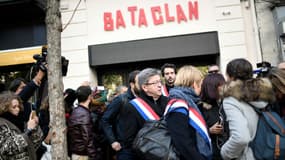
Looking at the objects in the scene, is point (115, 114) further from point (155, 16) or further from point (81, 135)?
point (155, 16)

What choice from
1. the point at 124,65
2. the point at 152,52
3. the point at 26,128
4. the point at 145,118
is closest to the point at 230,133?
the point at 145,118

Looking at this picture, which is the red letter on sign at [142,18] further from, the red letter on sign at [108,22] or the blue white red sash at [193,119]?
the blue white red sash at [193,119]

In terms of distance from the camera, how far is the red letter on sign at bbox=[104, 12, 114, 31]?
901 centimetres

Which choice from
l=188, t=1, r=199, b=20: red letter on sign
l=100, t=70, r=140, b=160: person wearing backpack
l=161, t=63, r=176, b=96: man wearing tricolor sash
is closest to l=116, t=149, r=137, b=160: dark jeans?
l=100, t=70, r=140, b=160: person wearing backpack

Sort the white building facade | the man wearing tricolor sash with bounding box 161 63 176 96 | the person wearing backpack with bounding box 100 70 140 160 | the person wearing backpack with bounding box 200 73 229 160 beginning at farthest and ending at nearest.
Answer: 1. the white building facade
2. the man wearing tricolor sash with bounding box 161 63 176 96
3. the person wearing backpack with bounding box 100 70 140 160
4. the person wearing backpack with bounding box 200 73 229 160

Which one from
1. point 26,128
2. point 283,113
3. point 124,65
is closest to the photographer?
point 283,113

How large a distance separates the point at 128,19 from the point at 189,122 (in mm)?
6554

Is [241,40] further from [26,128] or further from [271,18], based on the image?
[26,128]

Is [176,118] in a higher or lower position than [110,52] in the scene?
lower

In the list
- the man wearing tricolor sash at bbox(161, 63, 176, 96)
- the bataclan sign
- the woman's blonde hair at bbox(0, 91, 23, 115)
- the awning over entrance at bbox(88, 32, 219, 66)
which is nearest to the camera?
the woman's blonde hair at bbox(0, 91, 23, 115)

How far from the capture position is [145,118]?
10.5ft

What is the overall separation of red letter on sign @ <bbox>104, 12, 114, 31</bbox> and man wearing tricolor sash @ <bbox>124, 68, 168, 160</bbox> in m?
5.97

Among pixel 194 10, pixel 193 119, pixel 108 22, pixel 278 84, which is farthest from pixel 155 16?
pixel 193 119

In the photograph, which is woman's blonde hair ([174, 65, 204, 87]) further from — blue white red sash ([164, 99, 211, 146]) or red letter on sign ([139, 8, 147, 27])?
red letter on sign ([139, 8, 147, 27])
